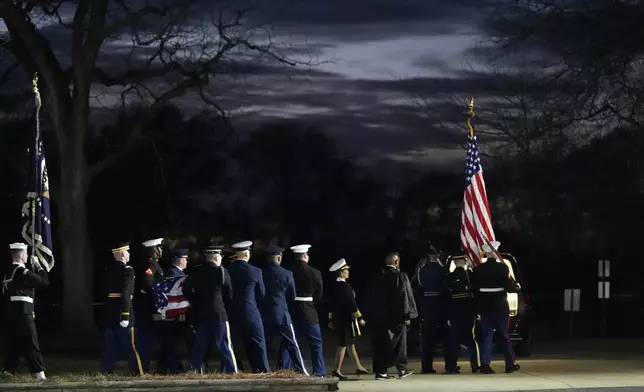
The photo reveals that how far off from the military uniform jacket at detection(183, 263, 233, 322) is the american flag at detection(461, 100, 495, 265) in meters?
6.52

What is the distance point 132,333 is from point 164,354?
0.73 metres

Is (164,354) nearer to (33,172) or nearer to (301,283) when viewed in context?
(301,283)

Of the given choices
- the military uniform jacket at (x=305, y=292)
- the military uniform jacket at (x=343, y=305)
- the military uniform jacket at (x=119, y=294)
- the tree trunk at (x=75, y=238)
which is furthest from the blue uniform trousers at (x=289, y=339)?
the tree trunk at (x=75, y=238)

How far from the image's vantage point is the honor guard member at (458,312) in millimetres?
20422

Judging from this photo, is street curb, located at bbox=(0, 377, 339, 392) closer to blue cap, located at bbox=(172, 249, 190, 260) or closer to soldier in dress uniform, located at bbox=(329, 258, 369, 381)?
blue cap, located at bbox=(172, 249, 190, 260)

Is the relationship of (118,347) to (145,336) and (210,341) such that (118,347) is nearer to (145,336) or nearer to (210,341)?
(145,336)

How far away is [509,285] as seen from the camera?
20250mm

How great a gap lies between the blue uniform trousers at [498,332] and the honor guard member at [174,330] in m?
4.41

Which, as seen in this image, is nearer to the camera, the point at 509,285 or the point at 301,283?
the point at 301,283

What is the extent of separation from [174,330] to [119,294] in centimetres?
102

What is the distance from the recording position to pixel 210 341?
18.1m

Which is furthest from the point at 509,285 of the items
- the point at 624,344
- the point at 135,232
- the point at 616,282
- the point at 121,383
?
the point at 616,282

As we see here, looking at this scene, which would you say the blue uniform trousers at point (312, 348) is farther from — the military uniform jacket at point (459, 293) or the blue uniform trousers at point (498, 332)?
the blue uniform trousers at point (498, 332)

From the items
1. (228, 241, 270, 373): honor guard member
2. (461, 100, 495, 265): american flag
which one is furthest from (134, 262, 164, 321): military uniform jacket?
(461, 100, 495, 265): american flag
